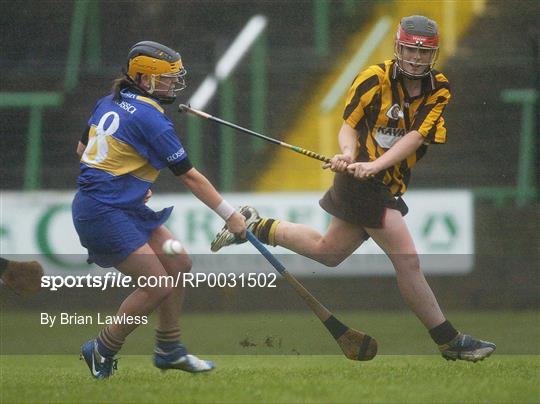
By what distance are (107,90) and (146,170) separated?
2411 millimetres

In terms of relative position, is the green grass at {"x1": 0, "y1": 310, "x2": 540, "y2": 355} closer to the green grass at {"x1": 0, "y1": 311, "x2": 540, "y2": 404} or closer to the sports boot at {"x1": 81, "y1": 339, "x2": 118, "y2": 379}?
the green grass at {"x1": 0, "y1": 311, "x2": 540, "y2": 404}

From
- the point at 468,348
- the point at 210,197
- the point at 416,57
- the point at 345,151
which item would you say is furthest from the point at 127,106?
the point at 468,348

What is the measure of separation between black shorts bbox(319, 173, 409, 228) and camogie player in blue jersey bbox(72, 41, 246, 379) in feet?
2.16

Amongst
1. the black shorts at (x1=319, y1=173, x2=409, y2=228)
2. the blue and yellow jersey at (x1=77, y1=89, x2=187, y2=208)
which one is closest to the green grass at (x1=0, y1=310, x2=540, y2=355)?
the black shorts at (x1=319, y1=173, x2=409, y2=228)

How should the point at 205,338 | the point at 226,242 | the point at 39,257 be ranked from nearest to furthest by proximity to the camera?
the point at 226,242 < the point at 205,338 < the point at 39,257

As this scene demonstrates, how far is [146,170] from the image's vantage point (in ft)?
17.6

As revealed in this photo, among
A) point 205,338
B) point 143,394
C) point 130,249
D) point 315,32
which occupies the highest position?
point 315,32

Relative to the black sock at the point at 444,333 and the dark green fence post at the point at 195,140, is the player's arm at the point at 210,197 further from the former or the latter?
the dark green fence post at the point at 195,140

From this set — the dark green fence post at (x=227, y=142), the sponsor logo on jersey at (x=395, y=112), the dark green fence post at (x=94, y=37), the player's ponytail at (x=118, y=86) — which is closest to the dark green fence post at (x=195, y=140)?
the dark green fence post at (x=227, y=142)

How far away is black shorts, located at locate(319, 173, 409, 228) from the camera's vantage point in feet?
18.8

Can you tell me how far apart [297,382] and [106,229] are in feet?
3.12

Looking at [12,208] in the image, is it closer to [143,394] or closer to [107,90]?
[107,90]

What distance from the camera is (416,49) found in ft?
18.4

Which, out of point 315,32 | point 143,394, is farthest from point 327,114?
point 143,394
